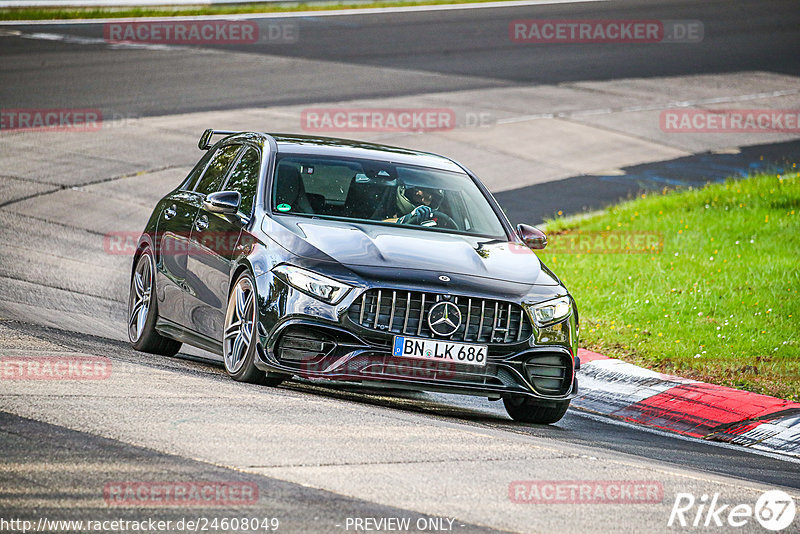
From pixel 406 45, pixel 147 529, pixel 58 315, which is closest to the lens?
pixel 147 529

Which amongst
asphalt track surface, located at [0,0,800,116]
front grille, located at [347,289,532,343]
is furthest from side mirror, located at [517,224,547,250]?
asphalt track surface, located at [0,0,800,116]

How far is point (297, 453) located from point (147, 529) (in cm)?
133

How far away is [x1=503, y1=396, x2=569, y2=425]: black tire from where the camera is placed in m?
8.30

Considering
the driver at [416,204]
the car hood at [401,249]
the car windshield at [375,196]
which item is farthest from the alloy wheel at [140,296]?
the driver at [416,204]

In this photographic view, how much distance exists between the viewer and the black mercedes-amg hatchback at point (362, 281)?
754 cm

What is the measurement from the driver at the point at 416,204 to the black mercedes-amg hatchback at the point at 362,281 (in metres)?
0.01

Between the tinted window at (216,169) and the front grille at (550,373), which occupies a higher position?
the tinted window at (216,169)

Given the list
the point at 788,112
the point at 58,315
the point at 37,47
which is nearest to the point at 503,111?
the point at 788,112

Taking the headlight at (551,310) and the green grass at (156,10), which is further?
the green grass at (156,10)

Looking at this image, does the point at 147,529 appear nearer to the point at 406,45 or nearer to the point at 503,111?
the point at 503,111

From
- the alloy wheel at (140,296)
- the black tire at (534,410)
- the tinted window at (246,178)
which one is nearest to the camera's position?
the black tire at (534,410)

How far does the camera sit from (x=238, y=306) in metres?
8.09

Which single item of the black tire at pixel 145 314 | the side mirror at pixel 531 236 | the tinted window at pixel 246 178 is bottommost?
the black tire at pixel 145 314

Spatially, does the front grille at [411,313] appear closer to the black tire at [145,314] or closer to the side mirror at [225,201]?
the side mirror at [225,201]
